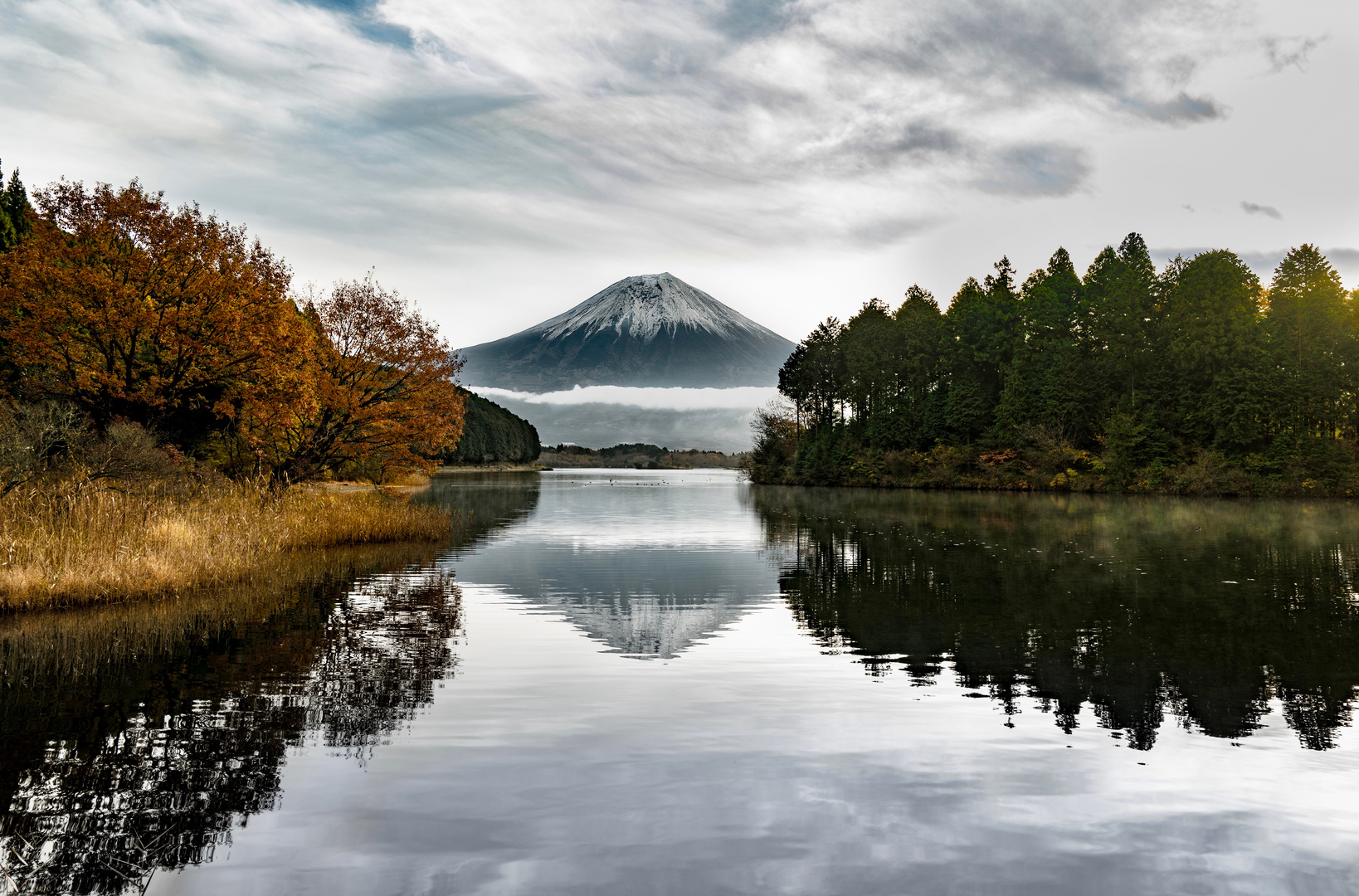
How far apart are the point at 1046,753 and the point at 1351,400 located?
77.4 meters

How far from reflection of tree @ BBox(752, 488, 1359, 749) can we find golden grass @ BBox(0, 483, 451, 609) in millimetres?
13711

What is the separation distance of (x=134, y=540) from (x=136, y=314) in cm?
1136

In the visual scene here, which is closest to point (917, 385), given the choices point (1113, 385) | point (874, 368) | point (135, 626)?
point (874, 368)

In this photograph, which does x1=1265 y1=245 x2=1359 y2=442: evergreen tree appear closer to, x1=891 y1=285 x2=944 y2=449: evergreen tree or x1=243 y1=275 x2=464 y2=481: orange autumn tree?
x1=891 y1=285 x2=944 y2=449: evergreen tree

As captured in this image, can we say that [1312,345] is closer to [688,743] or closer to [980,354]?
[980,354]

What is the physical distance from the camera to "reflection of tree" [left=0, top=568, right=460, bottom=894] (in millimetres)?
6273

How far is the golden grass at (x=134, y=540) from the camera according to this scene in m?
15.7

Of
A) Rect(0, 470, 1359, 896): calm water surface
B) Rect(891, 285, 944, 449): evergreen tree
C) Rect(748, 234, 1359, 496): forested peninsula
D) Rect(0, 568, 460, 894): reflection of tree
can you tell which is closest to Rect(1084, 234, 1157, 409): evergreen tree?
Rect(748, 234, 1359, 496): forested peninsula

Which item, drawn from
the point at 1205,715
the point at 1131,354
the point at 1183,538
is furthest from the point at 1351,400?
the point at 1205,715

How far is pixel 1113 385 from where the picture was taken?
8019 centimetres

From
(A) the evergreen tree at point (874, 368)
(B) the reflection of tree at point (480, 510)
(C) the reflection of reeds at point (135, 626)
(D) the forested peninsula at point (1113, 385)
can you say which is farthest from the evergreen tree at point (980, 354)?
(C) the reflection of reeds at point (135, 626)

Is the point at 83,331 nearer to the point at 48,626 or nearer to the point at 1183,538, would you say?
the point at 48,626

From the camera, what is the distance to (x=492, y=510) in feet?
184

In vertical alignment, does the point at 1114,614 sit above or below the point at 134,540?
below
